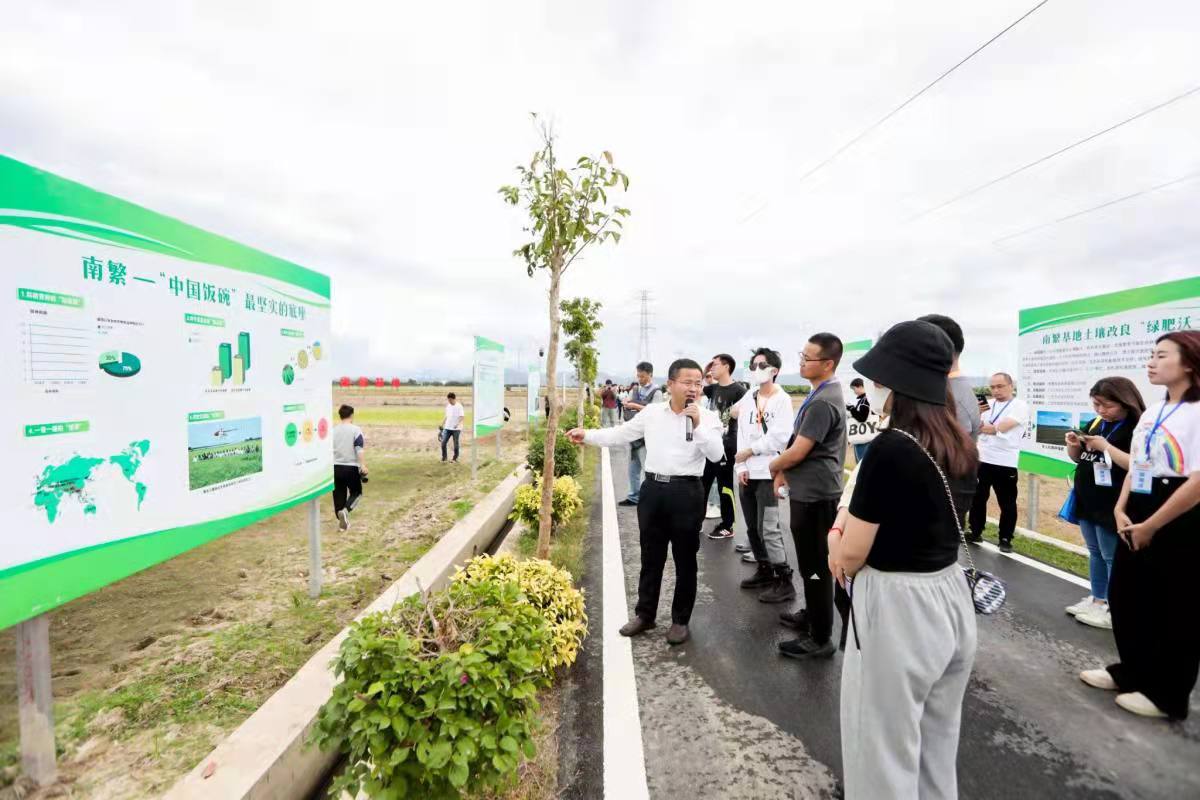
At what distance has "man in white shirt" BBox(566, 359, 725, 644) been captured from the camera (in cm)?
375

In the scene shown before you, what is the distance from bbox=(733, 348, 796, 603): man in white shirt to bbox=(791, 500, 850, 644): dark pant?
0.98 metres

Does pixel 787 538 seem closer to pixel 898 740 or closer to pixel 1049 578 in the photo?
pixel 1049 578

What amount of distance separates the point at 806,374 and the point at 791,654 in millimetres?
1897

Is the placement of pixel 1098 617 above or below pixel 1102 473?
below

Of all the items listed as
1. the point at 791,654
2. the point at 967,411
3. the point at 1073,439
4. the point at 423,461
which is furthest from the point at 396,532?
the point at 423,461

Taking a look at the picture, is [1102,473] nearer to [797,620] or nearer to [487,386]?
[797,620]

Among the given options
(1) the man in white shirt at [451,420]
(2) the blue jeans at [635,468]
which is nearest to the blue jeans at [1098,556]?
(2) the blue jeans at [635,468]

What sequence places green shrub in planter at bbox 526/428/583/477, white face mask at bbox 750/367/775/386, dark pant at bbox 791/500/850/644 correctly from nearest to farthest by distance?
dark pant at bbox 791/500/850/644, white face mask at bbox 750/367/775/386, green shrub in planter at bbox 526/428/583/477

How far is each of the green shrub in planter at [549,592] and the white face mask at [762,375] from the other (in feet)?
8.17

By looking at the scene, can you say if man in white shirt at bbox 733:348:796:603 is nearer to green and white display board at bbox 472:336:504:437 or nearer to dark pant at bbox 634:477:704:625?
dark pant at bbox 634:477:704:625

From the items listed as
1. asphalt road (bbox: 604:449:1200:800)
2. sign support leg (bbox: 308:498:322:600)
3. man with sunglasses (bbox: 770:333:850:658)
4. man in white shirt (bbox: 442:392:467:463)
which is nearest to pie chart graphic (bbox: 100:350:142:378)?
sign support leg (bbox: 308:498:322:600)

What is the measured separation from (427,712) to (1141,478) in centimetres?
410

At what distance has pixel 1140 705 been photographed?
3057mm

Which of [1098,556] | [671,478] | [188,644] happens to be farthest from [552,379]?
[1098,556]
